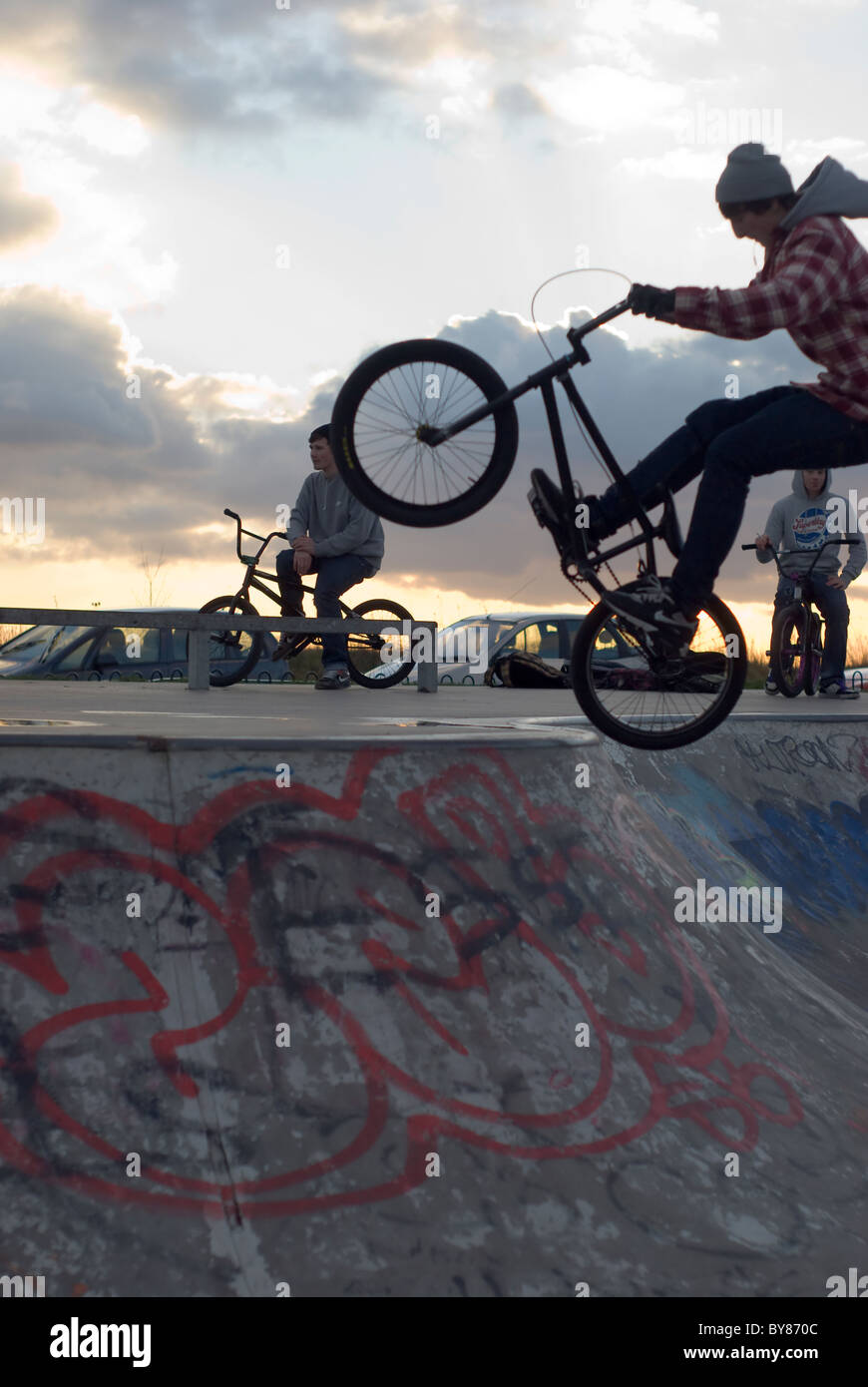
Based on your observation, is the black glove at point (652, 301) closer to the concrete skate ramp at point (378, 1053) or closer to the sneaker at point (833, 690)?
the concrete skate ramp at point (378, 1053)

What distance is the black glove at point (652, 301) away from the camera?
4363 mm

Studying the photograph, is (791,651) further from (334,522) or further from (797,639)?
(334,522)

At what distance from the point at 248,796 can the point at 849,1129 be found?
2.62 meters

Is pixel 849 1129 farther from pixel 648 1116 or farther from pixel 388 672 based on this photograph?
pixel 388 672

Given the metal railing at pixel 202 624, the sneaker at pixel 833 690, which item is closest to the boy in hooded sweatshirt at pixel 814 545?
the sneaker at pixel 833 690

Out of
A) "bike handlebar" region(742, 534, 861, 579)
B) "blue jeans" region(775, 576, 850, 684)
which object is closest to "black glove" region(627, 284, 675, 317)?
"bike handlebar" region(742, 534, 861, 579)

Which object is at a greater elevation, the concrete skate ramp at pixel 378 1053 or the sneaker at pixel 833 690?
the sneaker at pixel 833 690

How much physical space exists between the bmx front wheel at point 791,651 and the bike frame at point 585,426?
7.17 metres

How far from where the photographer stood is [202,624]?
964cm

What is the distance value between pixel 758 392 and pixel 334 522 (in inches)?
232

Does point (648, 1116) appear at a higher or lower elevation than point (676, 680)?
lower

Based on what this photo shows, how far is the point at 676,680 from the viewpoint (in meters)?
5.03

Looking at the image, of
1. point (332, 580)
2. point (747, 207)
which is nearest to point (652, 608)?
point (747, 207)
